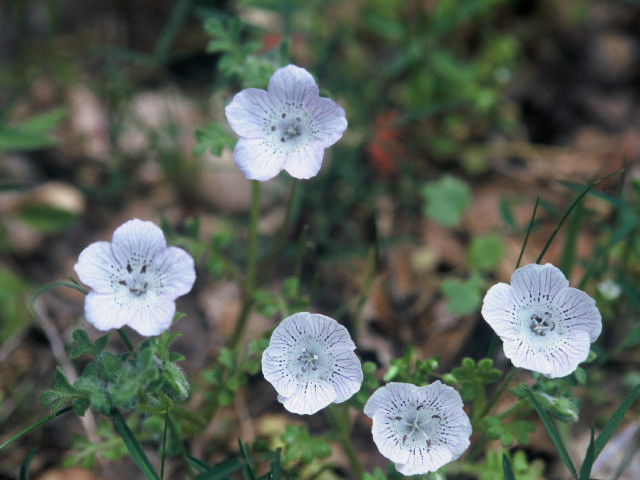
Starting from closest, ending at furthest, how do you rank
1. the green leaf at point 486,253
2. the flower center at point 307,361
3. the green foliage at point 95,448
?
1. the flower center at point 307,361
2. the green foliage at point 95,448
3. the green leaf at point 486,253

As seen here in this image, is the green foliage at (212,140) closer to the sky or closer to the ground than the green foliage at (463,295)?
closer to the sky

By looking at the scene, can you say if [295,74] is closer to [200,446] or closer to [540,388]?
[540,388]

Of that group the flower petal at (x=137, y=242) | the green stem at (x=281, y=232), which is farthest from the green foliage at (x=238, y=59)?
the flower petal at (x=137, y=242)

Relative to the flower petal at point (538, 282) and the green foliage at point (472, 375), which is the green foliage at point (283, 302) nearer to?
the green foliage at point (472, 375)

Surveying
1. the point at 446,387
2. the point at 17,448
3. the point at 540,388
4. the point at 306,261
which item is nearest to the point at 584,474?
the point at 540,388

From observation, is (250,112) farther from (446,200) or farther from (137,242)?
(446,200)

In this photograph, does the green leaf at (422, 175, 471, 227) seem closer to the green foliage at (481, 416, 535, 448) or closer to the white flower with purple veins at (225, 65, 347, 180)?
the white flower with purple veins at (225, 65, 347, 180)

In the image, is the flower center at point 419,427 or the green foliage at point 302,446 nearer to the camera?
the flower center at point 419,427

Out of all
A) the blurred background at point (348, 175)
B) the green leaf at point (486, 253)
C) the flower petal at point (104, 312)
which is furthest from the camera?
the green leaf at point (486, 253)
